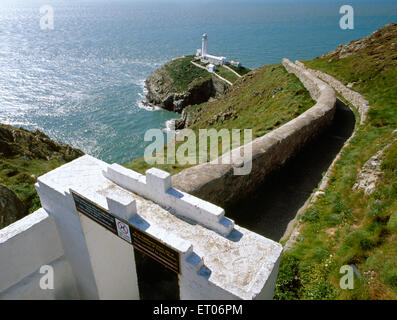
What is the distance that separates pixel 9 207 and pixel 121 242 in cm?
532

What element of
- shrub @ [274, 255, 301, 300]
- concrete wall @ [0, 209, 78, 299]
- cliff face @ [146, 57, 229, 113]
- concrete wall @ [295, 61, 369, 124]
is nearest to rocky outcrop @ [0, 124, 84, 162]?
concrete wall @ [0, 209, 78, 299]

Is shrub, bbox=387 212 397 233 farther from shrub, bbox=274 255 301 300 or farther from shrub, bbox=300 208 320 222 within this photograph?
shrub, bbox=274 255 301 300

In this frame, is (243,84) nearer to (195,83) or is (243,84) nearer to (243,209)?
(195,83)

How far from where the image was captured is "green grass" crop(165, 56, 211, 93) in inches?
2977

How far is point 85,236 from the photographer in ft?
28.7

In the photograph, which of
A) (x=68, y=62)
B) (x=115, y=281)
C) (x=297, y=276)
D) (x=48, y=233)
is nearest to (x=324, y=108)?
(x=297, y=276)

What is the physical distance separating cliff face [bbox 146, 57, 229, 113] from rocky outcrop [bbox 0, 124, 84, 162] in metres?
52.3

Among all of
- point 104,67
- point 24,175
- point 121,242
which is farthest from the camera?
point 104,67

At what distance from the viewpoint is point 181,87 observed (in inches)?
2968

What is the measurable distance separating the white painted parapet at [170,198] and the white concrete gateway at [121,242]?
0.03 m

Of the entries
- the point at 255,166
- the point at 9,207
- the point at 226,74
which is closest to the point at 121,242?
the point at 9,207

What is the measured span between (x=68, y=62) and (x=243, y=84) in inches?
3547

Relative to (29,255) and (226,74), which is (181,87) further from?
(29,255)

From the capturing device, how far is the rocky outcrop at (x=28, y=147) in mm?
16891
